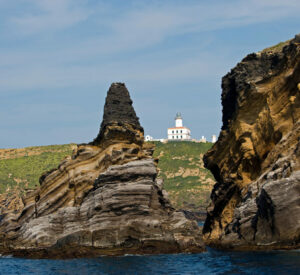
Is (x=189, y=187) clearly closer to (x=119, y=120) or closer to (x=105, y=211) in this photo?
(x=119, y=120)

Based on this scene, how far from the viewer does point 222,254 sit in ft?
183

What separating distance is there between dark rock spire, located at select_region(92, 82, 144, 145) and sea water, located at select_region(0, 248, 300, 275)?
1520cm

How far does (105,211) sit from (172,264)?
905 centimetres

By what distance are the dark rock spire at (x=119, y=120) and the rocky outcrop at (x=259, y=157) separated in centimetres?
1133

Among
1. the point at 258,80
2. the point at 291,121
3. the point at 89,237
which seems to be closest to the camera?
the point at 89,237

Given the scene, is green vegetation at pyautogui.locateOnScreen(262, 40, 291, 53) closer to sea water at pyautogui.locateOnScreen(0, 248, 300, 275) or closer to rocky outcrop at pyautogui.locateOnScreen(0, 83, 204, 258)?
rocky outcrop at pyautogui.locateOnScreen(0, 83, 204, 258)

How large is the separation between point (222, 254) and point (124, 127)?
1652 centimetres

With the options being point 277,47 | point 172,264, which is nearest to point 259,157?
point 277,47

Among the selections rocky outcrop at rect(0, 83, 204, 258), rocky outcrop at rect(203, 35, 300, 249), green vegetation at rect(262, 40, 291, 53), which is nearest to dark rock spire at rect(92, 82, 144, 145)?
rocky outcrop at rect(0, 83, 204, 258)

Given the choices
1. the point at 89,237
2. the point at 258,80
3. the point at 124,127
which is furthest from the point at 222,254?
the point at 258,80

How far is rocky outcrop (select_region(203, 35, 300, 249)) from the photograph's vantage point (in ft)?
153

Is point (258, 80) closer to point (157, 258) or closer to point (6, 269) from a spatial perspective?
point (157, 258)

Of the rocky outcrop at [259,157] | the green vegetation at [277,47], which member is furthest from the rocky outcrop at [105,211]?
the green vegetation at [277,47]

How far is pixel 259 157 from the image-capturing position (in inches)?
2554
